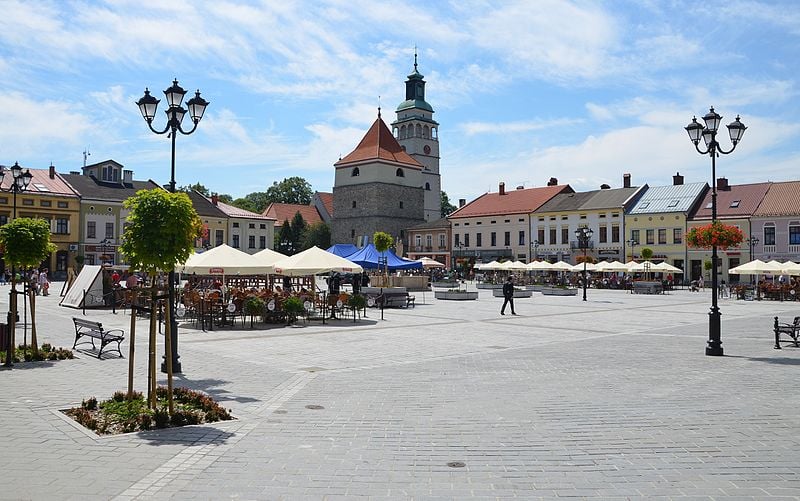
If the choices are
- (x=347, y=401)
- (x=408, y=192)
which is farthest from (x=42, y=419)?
(x=408, y=192)

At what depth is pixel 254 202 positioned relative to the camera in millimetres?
112438

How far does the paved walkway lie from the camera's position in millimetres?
5613

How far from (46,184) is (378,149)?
3842 centimetres

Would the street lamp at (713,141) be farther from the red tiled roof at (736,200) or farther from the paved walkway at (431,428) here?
the red tiled roof at (736,200)

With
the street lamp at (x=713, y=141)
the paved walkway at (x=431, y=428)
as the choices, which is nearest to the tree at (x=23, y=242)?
the paved walkway at (x=431, y=428)

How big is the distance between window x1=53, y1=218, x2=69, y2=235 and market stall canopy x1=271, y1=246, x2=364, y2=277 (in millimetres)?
43809

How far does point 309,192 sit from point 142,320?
91965 mm

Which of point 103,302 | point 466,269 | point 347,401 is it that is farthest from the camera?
point 466,269

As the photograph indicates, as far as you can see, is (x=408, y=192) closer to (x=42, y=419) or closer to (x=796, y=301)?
(x=796, y=301)

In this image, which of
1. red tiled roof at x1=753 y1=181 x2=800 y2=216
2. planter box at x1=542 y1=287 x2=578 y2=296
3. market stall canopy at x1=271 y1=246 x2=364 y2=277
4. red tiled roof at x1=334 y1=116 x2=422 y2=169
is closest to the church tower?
red tiled roof at x1=334 y1=116 x2=422 y2=169

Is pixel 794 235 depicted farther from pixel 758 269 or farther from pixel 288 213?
pixel 288 213

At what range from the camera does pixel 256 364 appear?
12.3 m

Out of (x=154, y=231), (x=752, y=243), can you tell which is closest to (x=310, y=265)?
(x=154, y=231)

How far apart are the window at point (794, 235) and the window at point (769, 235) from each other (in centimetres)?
120
